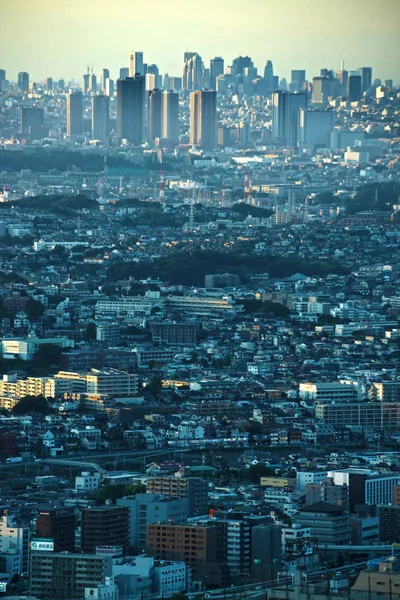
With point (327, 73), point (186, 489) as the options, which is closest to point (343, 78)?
point (327, 73)

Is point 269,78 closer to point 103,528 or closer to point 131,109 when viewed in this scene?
point 131,109

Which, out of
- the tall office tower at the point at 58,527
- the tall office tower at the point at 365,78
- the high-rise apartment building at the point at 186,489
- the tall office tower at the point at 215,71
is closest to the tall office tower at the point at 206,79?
the tall office tower at the point at 215,71

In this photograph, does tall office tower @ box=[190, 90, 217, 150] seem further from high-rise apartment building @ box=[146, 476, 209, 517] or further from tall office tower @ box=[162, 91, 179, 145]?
high-rise apartment building @ box=[146, 476, 209, 517]

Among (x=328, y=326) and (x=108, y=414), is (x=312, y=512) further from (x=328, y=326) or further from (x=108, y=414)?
(x=328, y=326)

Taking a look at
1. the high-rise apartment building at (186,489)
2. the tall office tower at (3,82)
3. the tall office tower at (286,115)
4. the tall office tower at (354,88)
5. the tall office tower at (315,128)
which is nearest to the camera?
the high-rise apartment building at (186,489)

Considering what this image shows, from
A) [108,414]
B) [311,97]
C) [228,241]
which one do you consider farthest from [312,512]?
[311,97]

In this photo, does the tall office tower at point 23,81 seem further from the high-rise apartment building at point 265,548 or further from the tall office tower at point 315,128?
the high-rise apartment building at point 265,548
